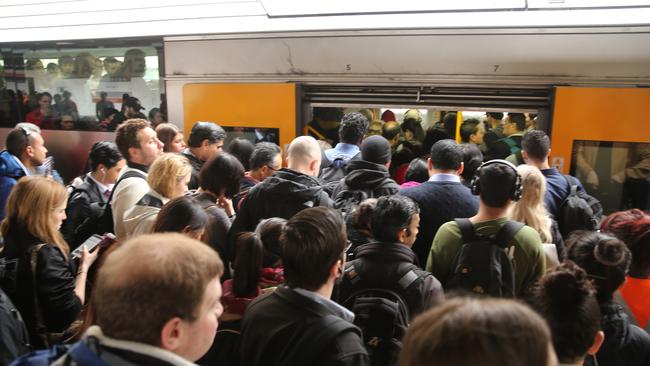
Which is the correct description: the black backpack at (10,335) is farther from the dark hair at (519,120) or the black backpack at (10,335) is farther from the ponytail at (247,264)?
the dark hair at (519,120)

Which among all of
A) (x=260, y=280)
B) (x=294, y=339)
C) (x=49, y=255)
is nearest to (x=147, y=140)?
(x=49, y=255)

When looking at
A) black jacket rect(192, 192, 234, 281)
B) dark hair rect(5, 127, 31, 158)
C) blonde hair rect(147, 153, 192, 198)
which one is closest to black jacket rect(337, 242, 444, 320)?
black jacket rect(192, 192, 234, 281)

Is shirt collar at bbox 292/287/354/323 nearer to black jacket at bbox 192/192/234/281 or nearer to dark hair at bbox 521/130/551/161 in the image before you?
black jacket at bbox 192/192/234/281

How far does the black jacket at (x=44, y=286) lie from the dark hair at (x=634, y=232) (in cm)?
236

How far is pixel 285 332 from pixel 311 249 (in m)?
0.26

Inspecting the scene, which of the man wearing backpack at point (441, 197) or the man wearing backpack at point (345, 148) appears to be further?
the man wearing backpack at point (345, 148)

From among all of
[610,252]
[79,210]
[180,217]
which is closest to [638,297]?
[610,252]

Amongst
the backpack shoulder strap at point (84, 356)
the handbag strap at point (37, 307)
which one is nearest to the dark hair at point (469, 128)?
the handbag strap at point (37, 307)

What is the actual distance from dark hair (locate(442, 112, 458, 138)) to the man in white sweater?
2.61 meters

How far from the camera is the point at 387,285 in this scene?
70.3 inches

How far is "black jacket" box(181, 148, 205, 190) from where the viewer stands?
11.6 ft

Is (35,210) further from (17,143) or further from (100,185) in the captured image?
(17,143)

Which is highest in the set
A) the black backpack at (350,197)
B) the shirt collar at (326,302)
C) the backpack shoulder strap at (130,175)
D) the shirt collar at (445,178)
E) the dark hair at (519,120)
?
the dark hair at (519,120)

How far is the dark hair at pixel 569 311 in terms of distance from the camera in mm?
1325
